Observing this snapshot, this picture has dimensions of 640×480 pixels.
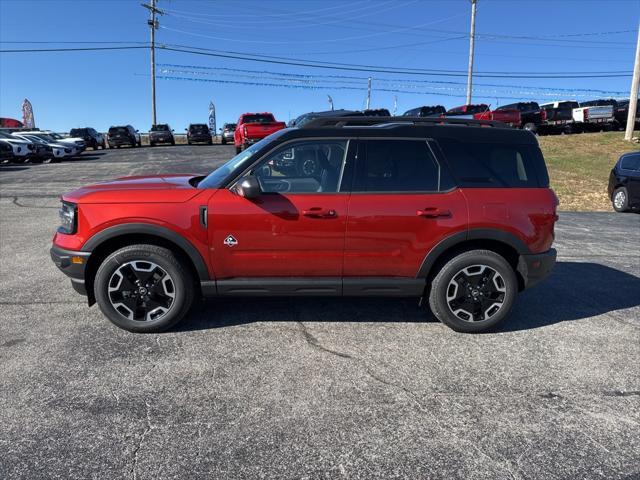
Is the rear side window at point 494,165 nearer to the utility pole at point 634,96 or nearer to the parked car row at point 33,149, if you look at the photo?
the parked car row at point 33,149

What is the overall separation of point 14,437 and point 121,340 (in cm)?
126

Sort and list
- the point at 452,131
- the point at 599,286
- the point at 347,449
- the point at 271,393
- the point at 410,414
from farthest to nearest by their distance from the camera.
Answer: the point at 599,286
the point at 452,131
the point at 271,393
the point at 410,414
the point at 347,449

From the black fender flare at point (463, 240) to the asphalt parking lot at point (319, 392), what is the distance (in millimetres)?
607

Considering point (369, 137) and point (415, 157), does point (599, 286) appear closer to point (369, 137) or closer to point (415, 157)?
point (415, 157)

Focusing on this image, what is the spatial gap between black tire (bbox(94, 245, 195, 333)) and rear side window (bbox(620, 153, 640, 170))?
11472 millimetres

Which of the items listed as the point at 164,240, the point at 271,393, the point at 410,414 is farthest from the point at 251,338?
the point at 410,414

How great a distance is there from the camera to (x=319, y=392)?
3043 millimetres

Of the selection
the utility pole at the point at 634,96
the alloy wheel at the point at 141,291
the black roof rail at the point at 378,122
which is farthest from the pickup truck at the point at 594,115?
the alloy wheel at the point at 141,291

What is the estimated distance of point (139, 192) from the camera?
3865 millimetres

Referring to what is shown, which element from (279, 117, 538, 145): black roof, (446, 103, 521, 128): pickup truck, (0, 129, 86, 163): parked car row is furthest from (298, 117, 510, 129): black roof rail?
(0, 129, 86, 163): parked car row

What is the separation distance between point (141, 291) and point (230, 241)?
889 millimetres

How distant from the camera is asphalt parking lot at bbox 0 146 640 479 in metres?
2.41

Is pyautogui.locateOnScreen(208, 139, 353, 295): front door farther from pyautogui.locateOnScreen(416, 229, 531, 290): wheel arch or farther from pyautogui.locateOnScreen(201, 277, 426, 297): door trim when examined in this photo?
pyautogui.locateOnScreen(416, 229, 531, 290): wheel arch

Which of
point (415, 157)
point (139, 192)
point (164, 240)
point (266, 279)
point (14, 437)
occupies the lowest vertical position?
point (14, 437)
